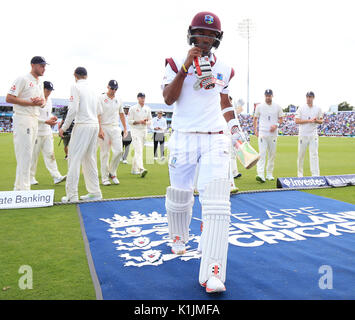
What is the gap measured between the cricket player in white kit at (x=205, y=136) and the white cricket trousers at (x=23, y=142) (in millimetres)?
3660

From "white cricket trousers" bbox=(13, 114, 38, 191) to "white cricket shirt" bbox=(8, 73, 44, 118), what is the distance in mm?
100

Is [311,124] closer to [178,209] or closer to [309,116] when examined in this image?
[309,116]

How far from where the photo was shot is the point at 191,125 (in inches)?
121

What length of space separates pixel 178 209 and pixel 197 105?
1.05m

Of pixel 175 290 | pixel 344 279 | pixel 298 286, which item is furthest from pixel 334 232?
pixel 175 290

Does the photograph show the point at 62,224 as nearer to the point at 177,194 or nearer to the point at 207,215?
the point at 177,194

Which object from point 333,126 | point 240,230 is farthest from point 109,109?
point 333,126

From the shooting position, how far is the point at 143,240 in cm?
406

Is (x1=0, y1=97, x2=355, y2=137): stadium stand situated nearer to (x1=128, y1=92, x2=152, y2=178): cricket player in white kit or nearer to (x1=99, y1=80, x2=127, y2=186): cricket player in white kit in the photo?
(x1=128, y1=92, x2=152, y2=178): cricket player in white kit

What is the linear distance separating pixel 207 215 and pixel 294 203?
3.64m

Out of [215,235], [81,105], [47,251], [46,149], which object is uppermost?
[81,105]

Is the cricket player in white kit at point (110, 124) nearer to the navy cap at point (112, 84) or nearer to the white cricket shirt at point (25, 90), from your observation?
the navy cap at point (112, 84)

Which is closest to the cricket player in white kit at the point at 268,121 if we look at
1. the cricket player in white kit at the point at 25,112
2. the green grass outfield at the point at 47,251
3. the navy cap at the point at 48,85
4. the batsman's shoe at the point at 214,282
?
the green grass outfield at the point at 47,251

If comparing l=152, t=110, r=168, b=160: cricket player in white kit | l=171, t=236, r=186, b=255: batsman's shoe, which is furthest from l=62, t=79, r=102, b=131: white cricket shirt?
l=152, t=110, r=168, b=160: cricket player in white kit
